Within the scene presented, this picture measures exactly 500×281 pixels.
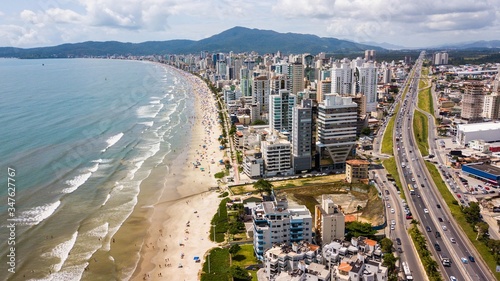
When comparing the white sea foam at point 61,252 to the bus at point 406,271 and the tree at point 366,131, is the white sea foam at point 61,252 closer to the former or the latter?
the bus at point 406,271

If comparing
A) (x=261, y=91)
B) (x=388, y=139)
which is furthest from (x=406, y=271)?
Answer: (x=261, y=91)

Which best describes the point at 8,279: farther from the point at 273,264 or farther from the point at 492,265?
the point at 492,265

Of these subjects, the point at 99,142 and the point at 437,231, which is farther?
the point at 99,142

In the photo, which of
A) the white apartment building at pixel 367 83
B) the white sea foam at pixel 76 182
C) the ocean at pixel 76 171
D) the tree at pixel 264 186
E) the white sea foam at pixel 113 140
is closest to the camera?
the ocean at pixel 76 171

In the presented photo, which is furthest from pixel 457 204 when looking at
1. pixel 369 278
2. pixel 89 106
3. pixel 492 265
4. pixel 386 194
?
pixel 89 106

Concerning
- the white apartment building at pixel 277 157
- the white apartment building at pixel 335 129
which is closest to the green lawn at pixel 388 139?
the white apartment building at pixel 335 129

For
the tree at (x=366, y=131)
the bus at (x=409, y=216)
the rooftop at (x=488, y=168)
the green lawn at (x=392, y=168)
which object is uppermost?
the tree at (x=366, y=131)
